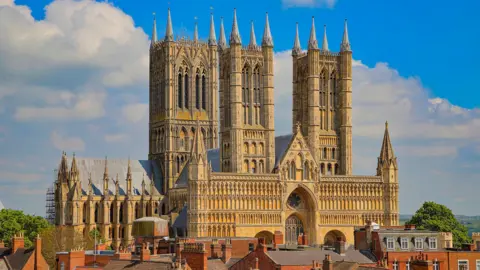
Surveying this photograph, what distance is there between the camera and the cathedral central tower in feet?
417

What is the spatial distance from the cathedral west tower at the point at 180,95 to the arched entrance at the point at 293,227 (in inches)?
884

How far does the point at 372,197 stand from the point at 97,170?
3698 cm

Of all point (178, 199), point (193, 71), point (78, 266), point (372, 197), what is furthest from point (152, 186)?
point (78, 266)

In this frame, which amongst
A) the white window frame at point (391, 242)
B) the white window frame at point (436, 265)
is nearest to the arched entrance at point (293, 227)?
the white window frame at point (391, 242)

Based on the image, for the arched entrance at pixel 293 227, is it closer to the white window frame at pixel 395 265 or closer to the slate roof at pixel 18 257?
the white window frame at pixel 395 265

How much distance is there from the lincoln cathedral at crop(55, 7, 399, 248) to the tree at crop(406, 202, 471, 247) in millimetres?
3604

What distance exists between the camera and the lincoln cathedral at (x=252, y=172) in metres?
123

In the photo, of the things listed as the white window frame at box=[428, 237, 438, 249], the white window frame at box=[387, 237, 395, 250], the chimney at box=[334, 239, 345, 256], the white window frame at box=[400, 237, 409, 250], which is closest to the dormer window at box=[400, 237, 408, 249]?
the white window frame at box=[400, 237, 409, 250]

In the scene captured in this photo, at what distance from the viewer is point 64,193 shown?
13675 centimetres

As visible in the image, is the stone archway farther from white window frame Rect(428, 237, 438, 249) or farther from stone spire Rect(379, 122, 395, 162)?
white window frame Rect(428, 237, 438, 249)

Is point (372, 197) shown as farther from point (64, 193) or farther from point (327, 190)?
point (64, 193)

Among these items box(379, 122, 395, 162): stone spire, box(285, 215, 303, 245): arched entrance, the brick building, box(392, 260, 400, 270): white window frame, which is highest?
box(379, 122, 395, 162): stone spire

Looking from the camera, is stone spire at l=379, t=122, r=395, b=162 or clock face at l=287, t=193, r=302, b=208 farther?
stone spire at l=379, t=122, r=395, b=162

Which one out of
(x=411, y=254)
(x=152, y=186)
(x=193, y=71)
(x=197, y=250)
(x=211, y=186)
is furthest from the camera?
(x=193, y=71)
